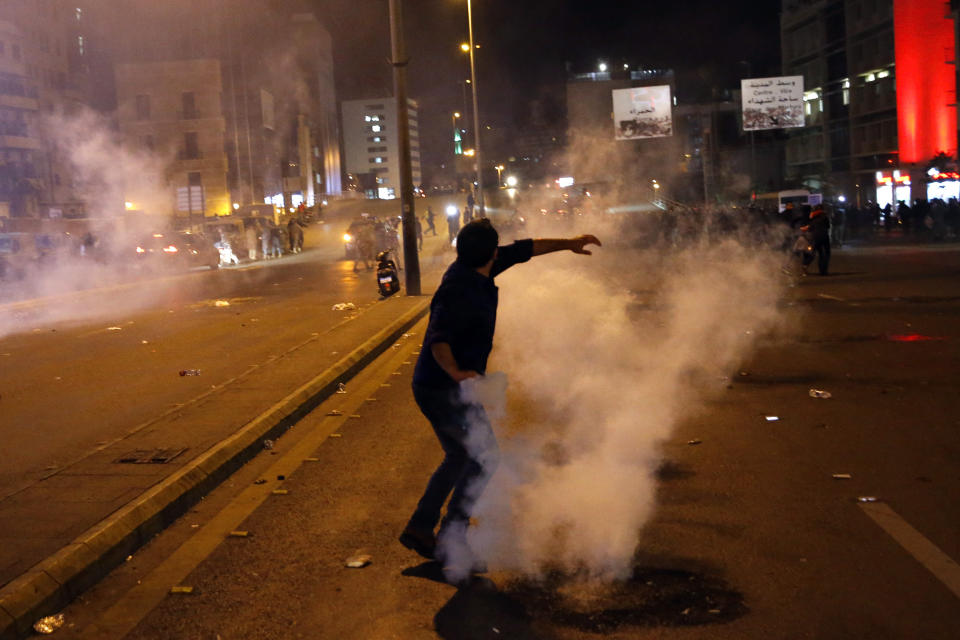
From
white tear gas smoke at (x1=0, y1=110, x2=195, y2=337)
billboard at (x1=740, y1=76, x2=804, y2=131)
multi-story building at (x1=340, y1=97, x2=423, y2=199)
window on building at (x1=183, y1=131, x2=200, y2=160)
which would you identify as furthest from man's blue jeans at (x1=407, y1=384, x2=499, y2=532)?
multi-story building at (x1=340, y1=97, x2=423, y2=199)

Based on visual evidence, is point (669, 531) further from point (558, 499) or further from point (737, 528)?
point (558, 499)

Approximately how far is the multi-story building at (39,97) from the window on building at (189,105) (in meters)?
8.88

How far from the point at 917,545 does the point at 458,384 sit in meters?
2.30

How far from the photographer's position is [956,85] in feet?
155

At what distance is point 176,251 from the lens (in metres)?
37.6

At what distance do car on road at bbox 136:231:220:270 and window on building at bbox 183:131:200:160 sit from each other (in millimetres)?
37582

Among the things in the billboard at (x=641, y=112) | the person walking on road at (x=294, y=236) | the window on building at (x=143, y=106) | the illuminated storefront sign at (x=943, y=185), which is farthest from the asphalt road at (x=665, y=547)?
the window on building at (x=143, y=106)

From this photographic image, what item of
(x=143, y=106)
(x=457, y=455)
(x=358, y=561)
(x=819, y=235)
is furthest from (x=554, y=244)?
(x=143, y=106)

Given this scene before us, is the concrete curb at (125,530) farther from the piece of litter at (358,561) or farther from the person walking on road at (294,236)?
the person walking on road at (294,236)

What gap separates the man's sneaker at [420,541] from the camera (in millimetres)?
4496

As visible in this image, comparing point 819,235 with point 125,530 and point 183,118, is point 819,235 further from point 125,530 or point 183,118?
point 183,118

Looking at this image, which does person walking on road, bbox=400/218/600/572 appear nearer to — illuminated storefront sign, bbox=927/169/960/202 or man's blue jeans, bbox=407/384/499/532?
man's blue jeans, bbox=407/384/499/532

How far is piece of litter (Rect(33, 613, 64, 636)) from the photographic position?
398cm

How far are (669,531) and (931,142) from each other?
5026 centimetres
